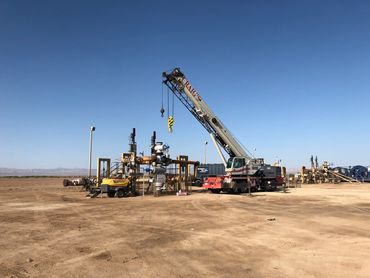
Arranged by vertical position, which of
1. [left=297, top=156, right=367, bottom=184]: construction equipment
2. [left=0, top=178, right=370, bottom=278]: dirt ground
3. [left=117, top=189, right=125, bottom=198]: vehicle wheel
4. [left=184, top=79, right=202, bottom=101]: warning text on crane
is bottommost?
[left=0, top=178, right=370, bottom=278]: dirt ground

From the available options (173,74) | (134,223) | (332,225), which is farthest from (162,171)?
(332,225)

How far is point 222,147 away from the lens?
34656 mm

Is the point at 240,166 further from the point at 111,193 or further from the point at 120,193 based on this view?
the point at 111,193

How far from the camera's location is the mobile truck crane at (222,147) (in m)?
32.6

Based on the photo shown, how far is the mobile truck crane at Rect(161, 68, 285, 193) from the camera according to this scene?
3256 centimetres

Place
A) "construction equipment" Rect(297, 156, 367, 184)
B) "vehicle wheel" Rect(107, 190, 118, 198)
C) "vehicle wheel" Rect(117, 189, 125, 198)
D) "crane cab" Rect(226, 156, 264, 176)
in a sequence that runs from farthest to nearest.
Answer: "construction equipment" Rect(297, 156, 367, 184), "crane cab" Rect(226, 156, 264, 176), "vehicle wheel" Rect(117, 189, 125, 198), "vehicle wheel" Rect(107, 190, 118, 198)

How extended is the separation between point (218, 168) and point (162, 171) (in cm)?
1888

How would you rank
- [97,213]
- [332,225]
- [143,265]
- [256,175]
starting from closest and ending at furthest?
[143,265] → [332,225] → [97,213] → [256,175]

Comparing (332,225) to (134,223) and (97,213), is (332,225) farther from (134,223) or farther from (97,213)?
(97,213)

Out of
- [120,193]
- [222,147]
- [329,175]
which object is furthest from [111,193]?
[329,175]

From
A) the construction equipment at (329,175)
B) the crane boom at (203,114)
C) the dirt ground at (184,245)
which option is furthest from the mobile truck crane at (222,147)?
the construction equipment at (329,175)

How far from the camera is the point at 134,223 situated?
15.0 metres

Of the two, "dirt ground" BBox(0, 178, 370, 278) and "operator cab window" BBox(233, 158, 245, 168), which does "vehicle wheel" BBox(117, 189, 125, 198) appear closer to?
"operator cab window" BBox(233, 158, 245, 168)

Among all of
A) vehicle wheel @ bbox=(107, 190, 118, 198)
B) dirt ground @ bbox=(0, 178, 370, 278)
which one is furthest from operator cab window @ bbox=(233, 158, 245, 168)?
dirt ground @ bbox=(0, 178, 370, 278)
